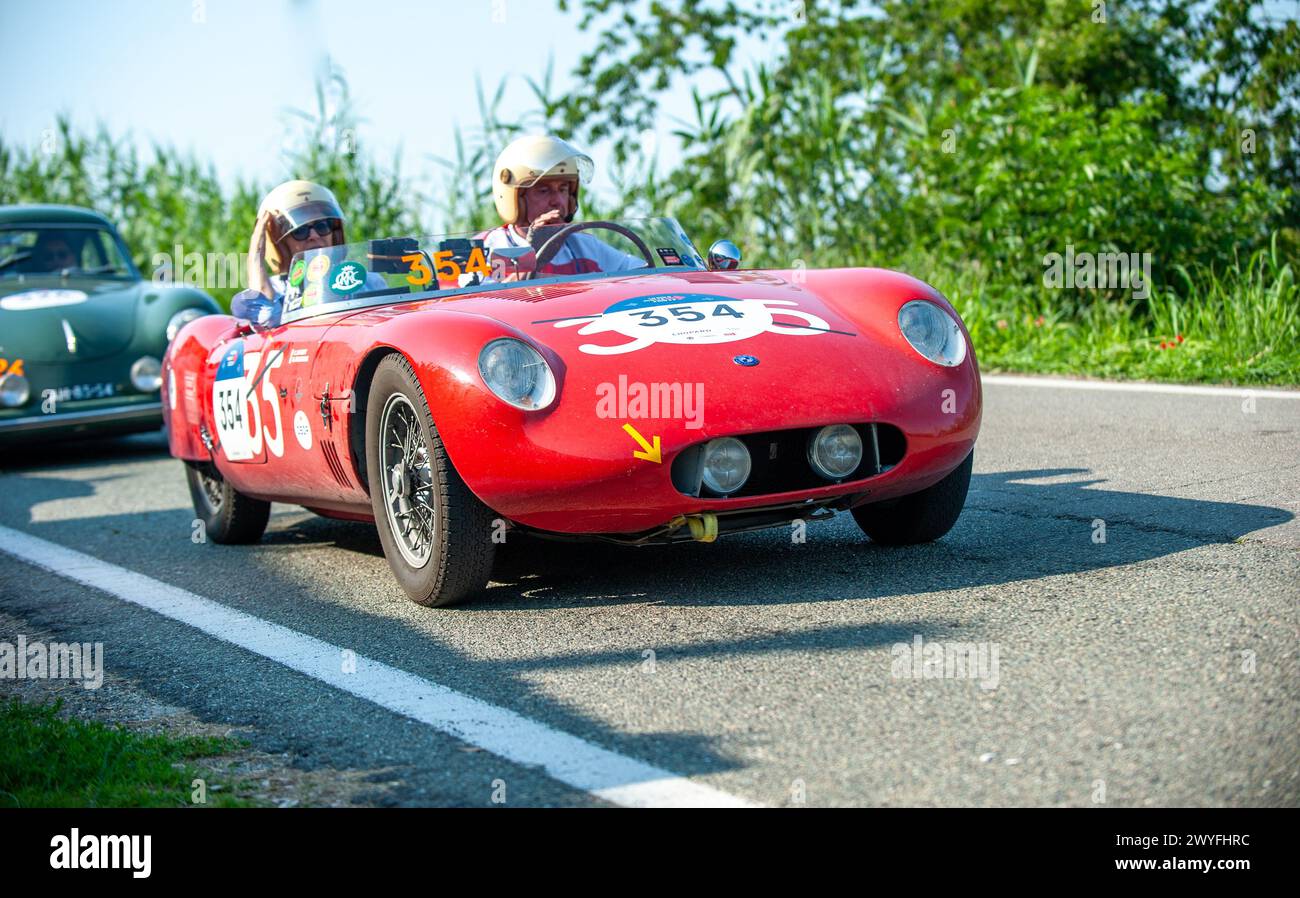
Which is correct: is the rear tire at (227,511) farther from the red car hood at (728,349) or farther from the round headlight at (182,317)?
the round headlight at (182,317)

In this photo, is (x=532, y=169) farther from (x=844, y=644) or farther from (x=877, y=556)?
(x=844, y=644)

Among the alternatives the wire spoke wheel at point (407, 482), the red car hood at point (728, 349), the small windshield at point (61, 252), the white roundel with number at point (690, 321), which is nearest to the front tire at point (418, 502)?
the wire spoke wheel at point (407, 482)

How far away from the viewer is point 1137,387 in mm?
8781

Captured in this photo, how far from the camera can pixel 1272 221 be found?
16.0 metres

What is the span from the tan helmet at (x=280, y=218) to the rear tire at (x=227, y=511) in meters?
0.88

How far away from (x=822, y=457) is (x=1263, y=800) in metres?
1.92

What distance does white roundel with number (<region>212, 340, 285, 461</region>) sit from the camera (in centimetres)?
558

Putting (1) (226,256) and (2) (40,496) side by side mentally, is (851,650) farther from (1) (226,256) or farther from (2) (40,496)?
(1) (226,256)

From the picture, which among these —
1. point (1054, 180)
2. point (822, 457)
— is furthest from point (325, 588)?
point (1054, 180)

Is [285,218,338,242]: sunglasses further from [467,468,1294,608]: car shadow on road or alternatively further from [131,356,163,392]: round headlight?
[131,356,163,392]: round headlight

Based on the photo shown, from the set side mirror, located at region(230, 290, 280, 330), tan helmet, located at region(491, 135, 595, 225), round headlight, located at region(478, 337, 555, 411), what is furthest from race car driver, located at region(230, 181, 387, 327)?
round headlight, located at region(478, 337, 555, 411)

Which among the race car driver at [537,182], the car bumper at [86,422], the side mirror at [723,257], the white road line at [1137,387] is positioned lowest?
the car bumper at [86,422]

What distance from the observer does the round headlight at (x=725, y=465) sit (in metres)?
4.24

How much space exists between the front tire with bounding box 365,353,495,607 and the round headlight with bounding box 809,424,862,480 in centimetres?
95
